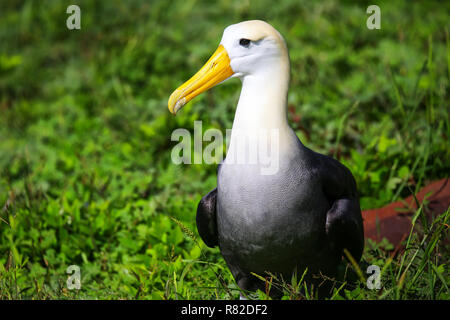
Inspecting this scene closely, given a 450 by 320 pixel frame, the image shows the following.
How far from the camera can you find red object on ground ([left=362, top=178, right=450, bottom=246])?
314 centimetres

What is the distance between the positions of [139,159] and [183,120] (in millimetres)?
461

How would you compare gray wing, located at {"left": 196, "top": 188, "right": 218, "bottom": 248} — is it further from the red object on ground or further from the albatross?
the red object on ground

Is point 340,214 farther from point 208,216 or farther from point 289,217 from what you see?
point 208,216

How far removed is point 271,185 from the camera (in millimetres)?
2283

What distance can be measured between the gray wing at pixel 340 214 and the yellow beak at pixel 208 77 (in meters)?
0.58

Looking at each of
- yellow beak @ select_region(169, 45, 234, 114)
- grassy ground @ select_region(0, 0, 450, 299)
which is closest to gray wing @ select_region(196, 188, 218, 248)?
grassy ground @ select_region(0, 0, 450, 299)

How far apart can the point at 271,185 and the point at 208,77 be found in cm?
55

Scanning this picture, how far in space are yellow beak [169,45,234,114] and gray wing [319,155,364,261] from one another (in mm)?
581

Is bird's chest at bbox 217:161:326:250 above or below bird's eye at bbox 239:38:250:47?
below

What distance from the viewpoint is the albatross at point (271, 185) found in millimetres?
2287

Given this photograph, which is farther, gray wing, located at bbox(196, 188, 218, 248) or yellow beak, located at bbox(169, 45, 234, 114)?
gray wing, located at bbox(196, 188, 218, 248)

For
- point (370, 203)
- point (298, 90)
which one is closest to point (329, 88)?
point (298, 90)

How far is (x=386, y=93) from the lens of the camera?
4750mm

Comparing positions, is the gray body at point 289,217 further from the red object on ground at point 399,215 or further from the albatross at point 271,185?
the red object on ground at point 399,215
